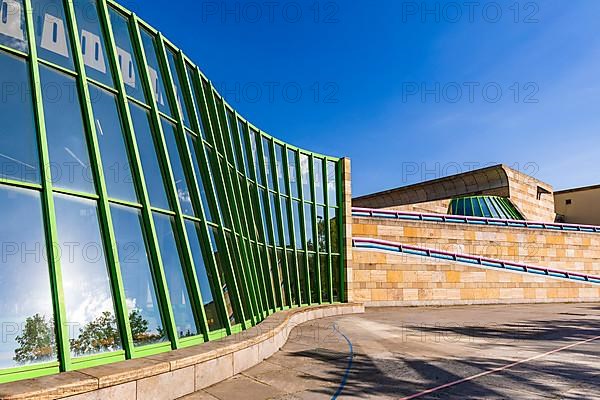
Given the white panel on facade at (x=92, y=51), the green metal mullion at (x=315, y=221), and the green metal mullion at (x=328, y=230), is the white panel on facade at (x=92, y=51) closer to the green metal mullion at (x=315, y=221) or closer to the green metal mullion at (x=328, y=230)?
the green metal mullion at (x=315, y=221)

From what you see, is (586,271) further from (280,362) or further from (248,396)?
(248,396)

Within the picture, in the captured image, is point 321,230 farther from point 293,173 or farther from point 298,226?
point 293,173

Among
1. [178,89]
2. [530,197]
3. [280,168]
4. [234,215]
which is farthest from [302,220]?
[530,197]

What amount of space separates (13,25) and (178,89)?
4410 mm

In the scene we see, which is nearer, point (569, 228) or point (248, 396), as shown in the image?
point (248, 396)

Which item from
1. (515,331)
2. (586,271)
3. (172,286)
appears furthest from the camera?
(586,271)

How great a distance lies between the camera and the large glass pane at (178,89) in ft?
34.3

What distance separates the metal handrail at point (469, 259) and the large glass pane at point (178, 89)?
1508cm

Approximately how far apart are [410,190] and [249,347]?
44.3 meters

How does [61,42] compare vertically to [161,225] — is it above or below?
above

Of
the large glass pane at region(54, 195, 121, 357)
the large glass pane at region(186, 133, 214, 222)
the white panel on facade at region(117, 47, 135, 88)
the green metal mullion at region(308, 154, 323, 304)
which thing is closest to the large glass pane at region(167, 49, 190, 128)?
the large glass pane at region(186, 133, 214, 222)

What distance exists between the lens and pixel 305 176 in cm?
2189

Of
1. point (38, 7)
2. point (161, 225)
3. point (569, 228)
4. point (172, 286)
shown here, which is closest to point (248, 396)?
point (172, 286)

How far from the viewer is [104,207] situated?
700cm
